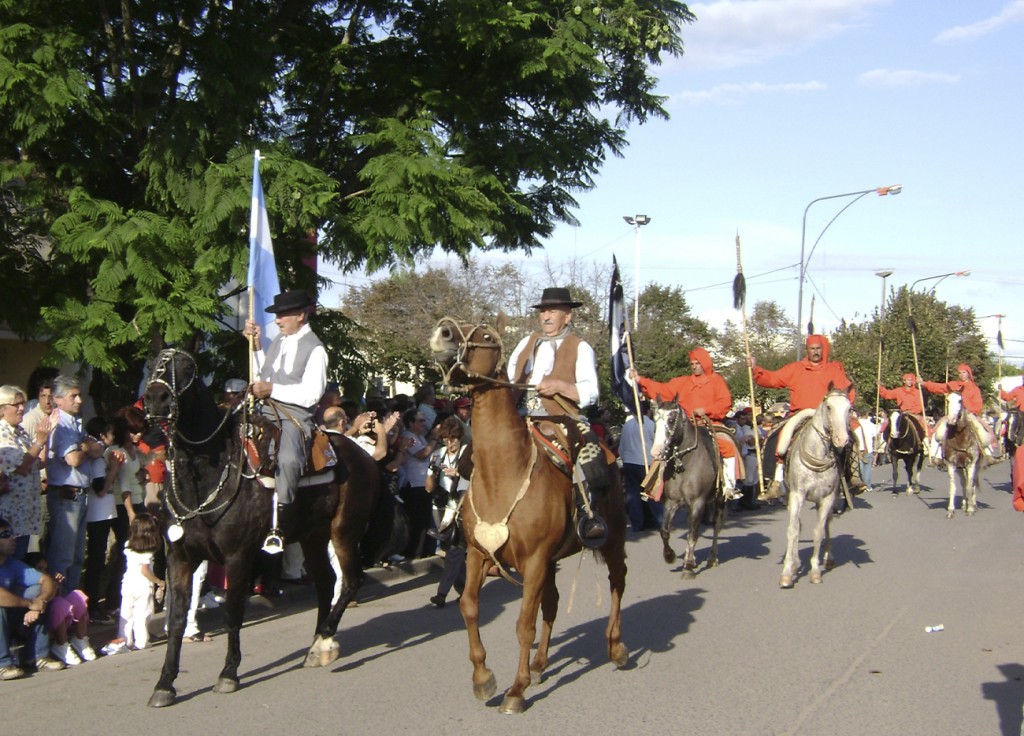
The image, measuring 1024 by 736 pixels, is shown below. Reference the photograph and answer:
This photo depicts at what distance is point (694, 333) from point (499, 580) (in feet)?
93.4

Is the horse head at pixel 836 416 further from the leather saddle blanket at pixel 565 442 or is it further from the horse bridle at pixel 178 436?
the horse bridle at pixel 178 436

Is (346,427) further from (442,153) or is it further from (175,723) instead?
(175,723)

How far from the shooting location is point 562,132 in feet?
50.4

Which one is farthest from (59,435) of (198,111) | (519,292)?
(519,292)

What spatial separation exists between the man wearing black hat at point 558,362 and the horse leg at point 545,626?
717 millimetres

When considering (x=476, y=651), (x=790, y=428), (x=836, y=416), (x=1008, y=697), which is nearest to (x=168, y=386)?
(x=476, y=651)

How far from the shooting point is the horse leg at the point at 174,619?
24.7ft

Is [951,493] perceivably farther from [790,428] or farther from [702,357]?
[702,357]

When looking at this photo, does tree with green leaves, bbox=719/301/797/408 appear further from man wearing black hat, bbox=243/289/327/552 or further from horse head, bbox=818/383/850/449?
man wearing black hat, bbox=243/289/327/552

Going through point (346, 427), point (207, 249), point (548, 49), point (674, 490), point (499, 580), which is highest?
point (548, 49)

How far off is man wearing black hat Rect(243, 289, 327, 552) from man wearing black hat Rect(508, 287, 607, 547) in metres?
1.59

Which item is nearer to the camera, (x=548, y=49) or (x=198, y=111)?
(x=198, y=111)

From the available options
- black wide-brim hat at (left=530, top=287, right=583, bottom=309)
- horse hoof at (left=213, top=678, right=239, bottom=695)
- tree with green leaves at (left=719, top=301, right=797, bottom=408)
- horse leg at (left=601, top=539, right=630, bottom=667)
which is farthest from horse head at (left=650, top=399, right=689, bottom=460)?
tree with green leaves at (left=719, top=301, right=797, bottom=408)

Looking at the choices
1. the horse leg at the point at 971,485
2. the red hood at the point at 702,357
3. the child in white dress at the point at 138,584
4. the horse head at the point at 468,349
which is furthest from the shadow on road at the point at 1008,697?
the horse leg at the point at 971,485
